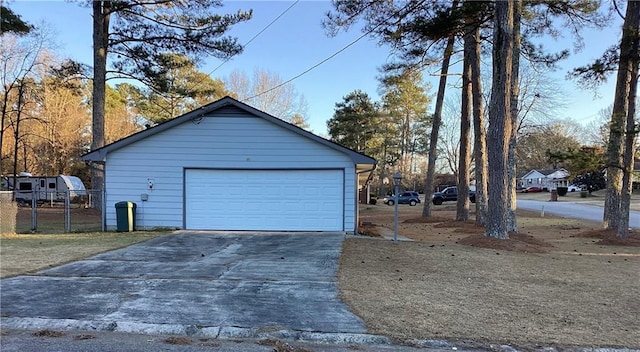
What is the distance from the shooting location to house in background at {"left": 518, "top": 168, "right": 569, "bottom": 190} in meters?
70.5

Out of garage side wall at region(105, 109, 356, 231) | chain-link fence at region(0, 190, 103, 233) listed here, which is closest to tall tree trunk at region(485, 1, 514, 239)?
garage side wall at region(105, 109, 356, 231)

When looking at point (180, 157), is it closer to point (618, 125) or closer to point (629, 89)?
point (618, 125)

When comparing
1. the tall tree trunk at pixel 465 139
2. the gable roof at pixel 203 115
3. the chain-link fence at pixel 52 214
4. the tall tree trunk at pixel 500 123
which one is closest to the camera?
the tall tree trunk at pixel 500 123

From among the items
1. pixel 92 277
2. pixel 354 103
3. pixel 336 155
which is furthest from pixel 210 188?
pixel 354 103

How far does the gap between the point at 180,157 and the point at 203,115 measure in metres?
→ 1.50

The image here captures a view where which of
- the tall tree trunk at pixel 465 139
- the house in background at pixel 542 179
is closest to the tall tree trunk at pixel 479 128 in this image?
the tall tree trunk at pixel 465 139

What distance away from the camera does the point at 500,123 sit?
38.5 feet

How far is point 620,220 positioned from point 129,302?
15.2 meters

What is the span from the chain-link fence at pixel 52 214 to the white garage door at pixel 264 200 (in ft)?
11.3

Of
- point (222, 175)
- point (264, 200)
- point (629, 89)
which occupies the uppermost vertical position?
Answer: point (629, 89)

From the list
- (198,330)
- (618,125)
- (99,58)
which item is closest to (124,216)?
(198,330)

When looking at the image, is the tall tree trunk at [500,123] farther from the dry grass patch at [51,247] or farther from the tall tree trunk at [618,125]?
the dry grass patch at [51,247]

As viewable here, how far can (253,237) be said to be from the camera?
11.9m

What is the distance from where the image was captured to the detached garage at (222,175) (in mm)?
13047
